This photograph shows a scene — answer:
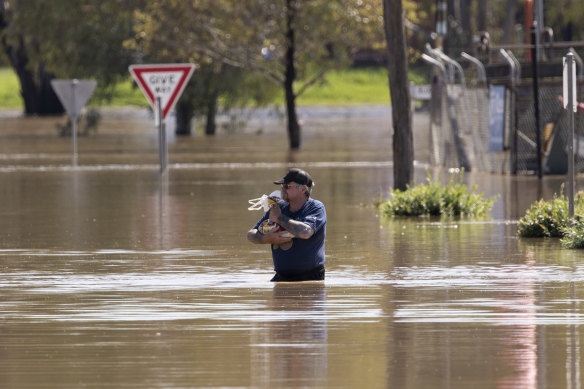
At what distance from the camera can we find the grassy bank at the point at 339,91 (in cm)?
9650

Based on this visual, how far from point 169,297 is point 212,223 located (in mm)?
7371

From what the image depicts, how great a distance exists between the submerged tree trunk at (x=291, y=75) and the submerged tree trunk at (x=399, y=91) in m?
19.2

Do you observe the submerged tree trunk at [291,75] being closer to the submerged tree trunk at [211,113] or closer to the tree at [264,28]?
the tree at [264,28]

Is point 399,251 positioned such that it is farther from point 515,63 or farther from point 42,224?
point 515,63

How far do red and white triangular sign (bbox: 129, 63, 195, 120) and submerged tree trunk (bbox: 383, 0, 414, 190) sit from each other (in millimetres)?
3533

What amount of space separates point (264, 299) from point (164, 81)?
12.6m

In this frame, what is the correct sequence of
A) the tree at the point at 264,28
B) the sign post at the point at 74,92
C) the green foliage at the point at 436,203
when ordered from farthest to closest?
the tree at the point at 264,28 → the sign post at the point at 74,92 → the green foliage at the point at 436,203

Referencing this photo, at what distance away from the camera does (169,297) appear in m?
12.0

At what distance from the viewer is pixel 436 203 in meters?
20.2

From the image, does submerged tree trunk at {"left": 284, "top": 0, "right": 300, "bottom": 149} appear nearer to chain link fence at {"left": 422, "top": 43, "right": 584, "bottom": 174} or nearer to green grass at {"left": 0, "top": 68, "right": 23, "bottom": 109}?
chain link fence at {"left": 422, "top": 43, "right": 584, "bottom": 174}

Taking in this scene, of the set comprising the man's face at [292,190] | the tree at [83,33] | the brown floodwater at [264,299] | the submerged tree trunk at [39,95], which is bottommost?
the brown floodwater at [264,299]

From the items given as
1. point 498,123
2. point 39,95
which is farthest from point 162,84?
point 39,95

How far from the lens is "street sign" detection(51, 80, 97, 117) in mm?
31125

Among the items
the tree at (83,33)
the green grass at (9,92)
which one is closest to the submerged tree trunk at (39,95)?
the tree at (83,33)
